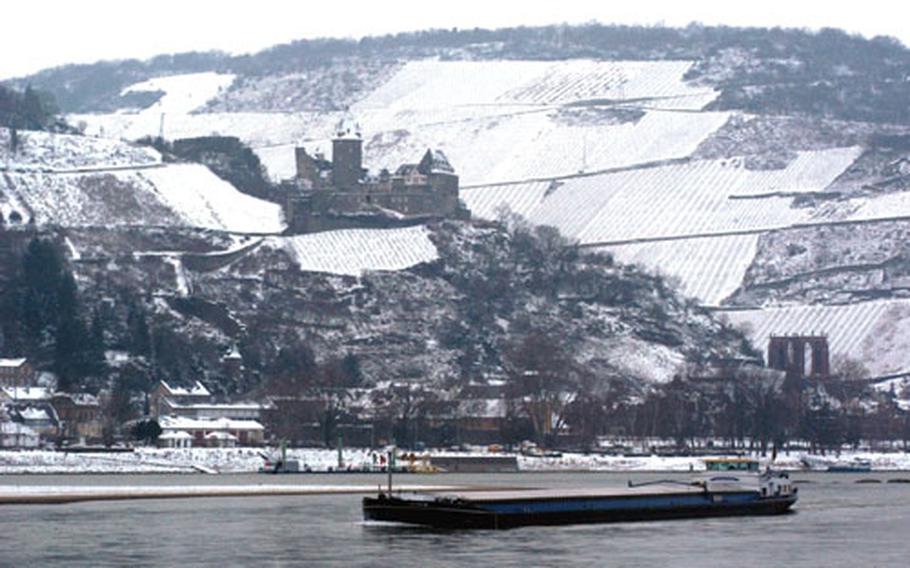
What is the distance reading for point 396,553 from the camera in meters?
→ 109

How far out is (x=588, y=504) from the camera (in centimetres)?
13150

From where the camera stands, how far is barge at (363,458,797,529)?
12500 centimetres

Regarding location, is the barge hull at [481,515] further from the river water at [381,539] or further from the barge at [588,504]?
the river water at [381,539]

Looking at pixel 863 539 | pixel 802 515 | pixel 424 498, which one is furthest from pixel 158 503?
pixel 863 539

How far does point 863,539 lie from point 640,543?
10.5 metres

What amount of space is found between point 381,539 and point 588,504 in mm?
17800

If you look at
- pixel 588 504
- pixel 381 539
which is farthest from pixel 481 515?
pixel 588 504

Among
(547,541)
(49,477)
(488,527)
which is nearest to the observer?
(547,541)

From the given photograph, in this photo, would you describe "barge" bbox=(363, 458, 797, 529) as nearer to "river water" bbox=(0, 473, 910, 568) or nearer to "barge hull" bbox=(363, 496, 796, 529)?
"barge hull" bbox=(363, 496, 796, 529)

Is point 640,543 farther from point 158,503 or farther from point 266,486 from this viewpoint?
point 266,486

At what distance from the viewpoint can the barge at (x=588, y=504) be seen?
12500cm

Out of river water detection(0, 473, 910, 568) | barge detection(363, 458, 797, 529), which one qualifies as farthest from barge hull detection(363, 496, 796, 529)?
river water detection(0, 473, 910, 568)

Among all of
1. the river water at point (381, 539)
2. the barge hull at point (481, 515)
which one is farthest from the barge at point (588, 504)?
the river water at point (381, 539)

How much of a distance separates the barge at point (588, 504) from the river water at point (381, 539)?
1613 mm
